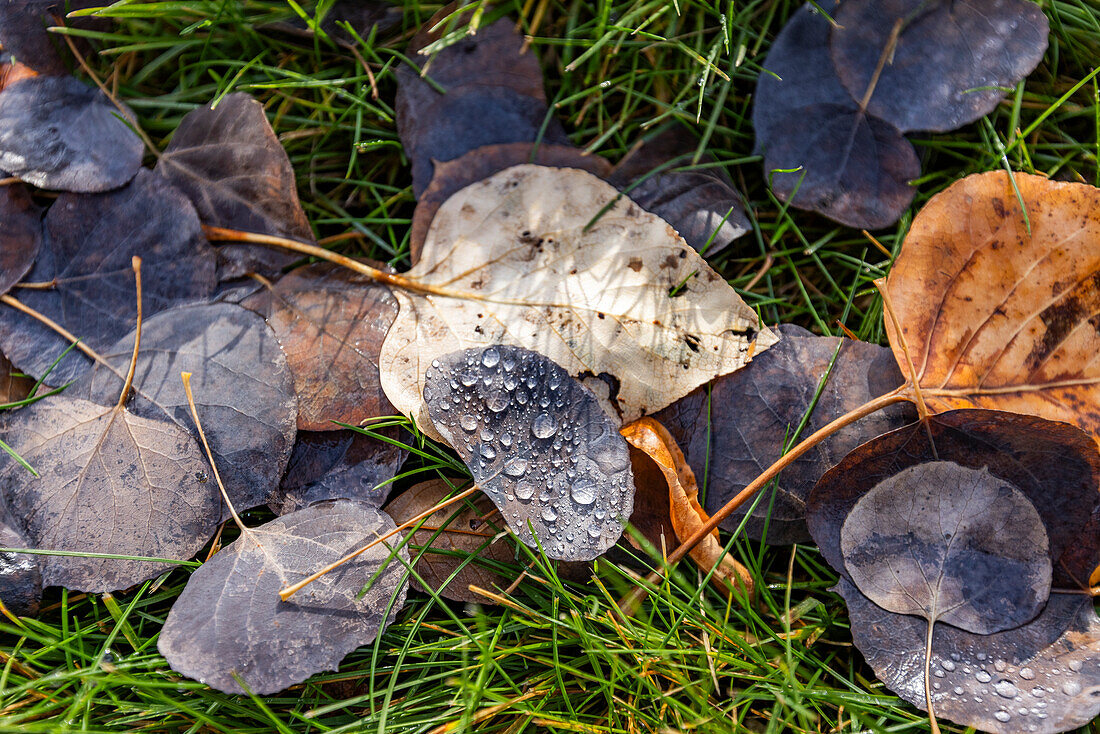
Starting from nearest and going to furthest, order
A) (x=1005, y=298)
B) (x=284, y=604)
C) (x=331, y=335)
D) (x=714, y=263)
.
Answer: (x=284, y=604)
(x=1005, y=298)
(x=331, y=335)
(x=714, y=263)

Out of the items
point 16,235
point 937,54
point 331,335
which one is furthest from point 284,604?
point 937,54

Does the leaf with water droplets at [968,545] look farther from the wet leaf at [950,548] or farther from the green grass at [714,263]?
the green grass at [714,263]

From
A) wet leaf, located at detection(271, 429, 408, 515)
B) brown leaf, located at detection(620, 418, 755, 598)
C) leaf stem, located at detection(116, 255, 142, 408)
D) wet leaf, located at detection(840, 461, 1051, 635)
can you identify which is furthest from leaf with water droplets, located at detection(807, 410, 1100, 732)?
Result: leaf stem, located at detection(116, 255, 142, 408)

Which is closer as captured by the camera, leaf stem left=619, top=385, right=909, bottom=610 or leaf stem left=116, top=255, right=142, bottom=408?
leaf stem left=619, top=385, right=909, bottom=610

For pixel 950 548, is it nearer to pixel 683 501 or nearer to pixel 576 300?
pixel 683 501

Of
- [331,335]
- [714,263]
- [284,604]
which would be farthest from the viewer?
[714,263]

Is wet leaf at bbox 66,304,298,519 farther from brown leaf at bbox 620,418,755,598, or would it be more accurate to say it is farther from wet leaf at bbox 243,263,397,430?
brown leaf at bbox 620,418,755,598

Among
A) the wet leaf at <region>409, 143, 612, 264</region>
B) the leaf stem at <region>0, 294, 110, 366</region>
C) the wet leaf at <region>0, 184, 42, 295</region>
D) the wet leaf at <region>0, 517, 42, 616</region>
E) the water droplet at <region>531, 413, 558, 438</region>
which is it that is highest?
the wet leaf at <region>409, 143, 612, 264</region>

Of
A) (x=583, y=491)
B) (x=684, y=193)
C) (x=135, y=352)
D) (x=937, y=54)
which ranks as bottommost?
(x=583, y=491)
